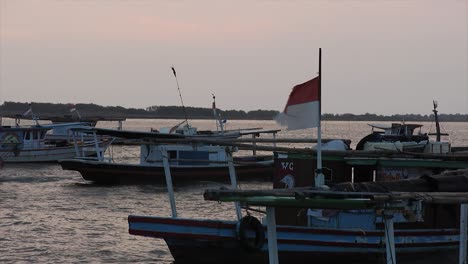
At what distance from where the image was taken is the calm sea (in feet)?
59.7

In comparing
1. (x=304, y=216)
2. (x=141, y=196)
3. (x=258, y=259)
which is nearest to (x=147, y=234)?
(x=258, y=259)

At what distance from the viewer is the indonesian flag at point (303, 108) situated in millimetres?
10484

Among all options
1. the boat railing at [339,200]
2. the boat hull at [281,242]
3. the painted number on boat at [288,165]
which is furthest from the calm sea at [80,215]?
the boat railing at [339,200]

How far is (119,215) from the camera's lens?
2523 cm

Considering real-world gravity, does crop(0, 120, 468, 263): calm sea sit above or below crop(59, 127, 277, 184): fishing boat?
below

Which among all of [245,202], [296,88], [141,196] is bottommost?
[141,196]

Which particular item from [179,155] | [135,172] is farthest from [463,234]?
[135,172]

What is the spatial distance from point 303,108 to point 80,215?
1665cm

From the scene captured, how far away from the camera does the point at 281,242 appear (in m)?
14.0

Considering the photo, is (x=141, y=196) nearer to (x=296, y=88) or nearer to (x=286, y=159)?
(x=286, y=159)

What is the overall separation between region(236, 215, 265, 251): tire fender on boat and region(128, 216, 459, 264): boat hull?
110 mm

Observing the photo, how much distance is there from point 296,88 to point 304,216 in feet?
17.7

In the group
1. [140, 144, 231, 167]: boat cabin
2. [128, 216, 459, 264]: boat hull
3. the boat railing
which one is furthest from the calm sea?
the boat railing

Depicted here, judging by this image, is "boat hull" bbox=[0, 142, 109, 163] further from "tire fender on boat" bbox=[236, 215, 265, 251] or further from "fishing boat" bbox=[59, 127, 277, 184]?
"tire fender on boat" bbox=[236, 215, 265, 251]
